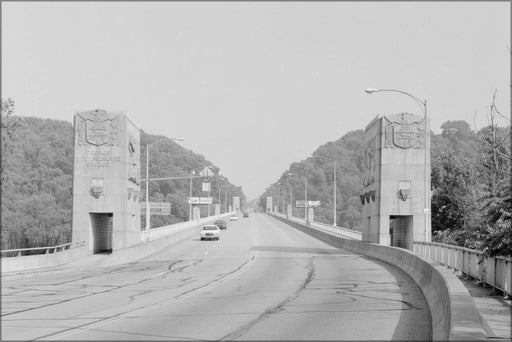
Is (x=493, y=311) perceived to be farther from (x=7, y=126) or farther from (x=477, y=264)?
(x=7, y=126)

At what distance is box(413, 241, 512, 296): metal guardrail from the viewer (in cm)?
1783

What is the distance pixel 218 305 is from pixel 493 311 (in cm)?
651

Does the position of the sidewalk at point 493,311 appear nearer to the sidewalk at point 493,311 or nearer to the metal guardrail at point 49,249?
the sidewalk at point 493,311

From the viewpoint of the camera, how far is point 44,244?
34625 millimetres

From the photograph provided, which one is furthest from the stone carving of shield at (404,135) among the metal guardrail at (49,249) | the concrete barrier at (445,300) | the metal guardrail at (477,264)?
the metal guardrail at (49,249)

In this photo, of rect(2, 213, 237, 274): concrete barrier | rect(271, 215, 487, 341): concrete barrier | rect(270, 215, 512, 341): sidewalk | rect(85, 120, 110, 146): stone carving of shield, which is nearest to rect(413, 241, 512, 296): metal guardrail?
rect(270, 215, 512, 341): sidewalk

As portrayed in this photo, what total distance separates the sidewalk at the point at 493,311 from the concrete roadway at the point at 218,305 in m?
1.19

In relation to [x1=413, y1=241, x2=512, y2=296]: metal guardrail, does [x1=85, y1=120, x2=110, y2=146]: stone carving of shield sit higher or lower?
higher

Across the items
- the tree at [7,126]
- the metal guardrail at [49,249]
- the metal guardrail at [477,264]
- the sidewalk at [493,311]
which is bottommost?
the metal guardrail at [49,249]

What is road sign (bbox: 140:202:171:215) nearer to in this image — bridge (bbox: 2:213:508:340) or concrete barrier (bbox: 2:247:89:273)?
concrete barrier (bbox: 2:247:89:273)

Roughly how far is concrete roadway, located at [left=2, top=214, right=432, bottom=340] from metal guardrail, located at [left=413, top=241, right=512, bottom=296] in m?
1.94

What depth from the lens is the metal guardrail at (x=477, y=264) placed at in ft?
58.5

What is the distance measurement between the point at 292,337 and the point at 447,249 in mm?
16547

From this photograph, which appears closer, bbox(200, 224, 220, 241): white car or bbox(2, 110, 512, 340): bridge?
bbox(2, 110, 512, 340): bridge
